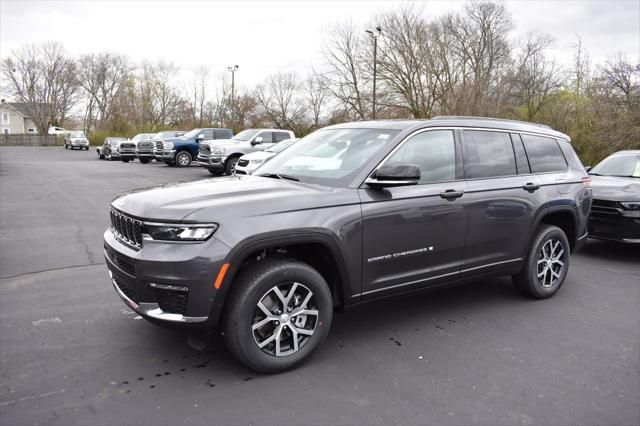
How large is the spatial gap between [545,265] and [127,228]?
163 inches

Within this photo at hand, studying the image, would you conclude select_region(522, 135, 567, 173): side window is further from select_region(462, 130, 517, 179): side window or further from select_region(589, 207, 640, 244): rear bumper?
select_region(589, 207, 640, 244): rear bumper

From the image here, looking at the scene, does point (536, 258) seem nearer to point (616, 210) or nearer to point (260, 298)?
point (616, 210)

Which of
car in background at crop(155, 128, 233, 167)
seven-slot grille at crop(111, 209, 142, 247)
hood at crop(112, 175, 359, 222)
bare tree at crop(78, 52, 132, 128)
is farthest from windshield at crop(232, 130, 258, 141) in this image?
bare tree at crop(78, 52, 132, 128)

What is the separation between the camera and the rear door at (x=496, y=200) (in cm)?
436

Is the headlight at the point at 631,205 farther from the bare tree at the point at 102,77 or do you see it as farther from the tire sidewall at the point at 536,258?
the bare tree at the point at 102,77

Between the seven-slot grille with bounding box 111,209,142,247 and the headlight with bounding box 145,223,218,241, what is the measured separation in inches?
8.3

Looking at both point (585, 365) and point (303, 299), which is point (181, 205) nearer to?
point (303, 299)

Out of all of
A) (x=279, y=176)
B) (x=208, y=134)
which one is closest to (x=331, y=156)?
(x=279, y=176)

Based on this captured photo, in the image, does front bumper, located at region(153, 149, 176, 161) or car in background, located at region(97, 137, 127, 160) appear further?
car in background, located at region(97, 137, 127, 160)

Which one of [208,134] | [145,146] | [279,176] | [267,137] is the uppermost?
[208,134]

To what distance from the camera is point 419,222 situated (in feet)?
12.9

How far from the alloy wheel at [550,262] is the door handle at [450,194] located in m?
1.44

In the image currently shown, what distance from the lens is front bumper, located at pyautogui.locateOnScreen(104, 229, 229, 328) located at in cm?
300

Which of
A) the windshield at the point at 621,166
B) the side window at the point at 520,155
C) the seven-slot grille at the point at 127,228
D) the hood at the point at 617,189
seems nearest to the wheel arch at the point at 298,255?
the seven-slot grille at the point at 127,228
